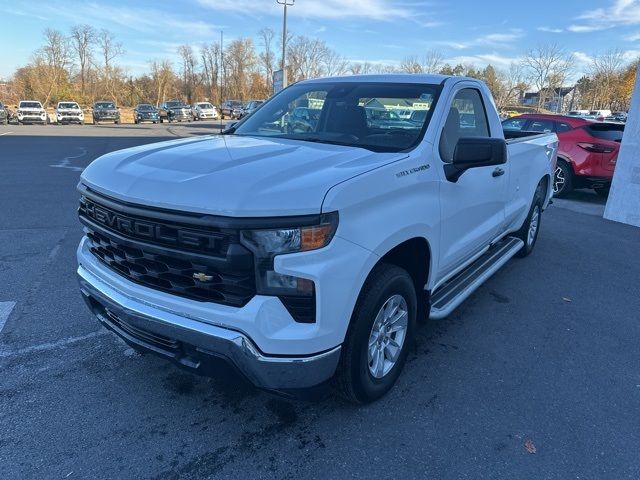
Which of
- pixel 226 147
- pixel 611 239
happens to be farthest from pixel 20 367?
pixel 611 239

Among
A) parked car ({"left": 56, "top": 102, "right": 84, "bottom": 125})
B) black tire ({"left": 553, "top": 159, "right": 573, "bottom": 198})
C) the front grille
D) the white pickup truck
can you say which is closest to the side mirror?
the white pickup truck

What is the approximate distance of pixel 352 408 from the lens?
2.85 meters

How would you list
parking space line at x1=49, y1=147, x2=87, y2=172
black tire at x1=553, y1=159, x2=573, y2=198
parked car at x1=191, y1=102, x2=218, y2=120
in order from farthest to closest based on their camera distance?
parked car at x1=191, y1=102, x2=218, y2=120 → parking space line at x1=49, y1=147, x2=87, y2=172 → black tire at x1=553, y1=159, x2=573, y2=198

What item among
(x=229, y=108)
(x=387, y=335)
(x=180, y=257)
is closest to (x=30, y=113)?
(x=229, y=108)

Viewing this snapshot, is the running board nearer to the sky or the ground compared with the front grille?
nearer to the ground

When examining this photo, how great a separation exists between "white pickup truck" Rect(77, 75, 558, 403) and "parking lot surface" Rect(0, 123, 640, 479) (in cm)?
33

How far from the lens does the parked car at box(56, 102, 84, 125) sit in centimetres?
3644

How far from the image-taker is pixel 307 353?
2.22 m

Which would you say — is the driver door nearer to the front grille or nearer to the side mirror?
the side mirror

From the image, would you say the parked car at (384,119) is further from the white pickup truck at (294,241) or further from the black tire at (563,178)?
the black tire at (563,178)

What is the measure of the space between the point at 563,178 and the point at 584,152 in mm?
683

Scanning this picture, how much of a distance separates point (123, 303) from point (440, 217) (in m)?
1.96

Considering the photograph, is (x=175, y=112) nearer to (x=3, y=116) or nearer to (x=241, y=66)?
(x=3, y=116)

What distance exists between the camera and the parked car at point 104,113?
39.5 m
